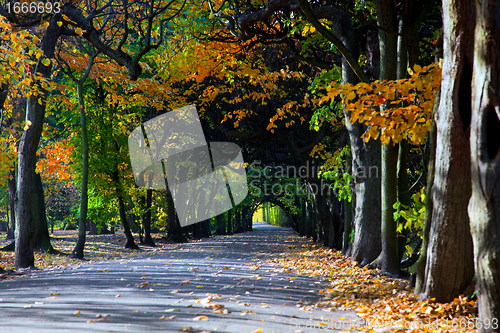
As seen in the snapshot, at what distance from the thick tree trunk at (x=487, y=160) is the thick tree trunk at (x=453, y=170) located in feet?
3.42

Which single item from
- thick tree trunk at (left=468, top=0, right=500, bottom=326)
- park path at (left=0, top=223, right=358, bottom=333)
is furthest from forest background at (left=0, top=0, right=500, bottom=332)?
park path at (left=0, top=223, right=358, bottom=333)

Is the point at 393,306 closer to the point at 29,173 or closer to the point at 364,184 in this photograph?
the point at 364,184

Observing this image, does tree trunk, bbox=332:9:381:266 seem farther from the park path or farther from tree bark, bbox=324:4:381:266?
the park path

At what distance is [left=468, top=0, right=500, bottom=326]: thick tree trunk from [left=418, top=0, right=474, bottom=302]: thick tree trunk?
104cm

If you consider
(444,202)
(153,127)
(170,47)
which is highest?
(170,47)

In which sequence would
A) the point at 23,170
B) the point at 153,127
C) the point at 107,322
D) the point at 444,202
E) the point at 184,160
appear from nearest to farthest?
the point at 107,322
the point at 444,202
the point at 23,170
the point at 153,127
the point at 184,160

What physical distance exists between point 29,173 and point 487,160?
10040 mm

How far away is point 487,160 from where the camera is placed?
3328 mm

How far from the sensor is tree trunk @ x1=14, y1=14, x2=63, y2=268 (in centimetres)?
989

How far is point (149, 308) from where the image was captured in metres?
5.04

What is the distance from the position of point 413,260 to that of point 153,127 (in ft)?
50.7

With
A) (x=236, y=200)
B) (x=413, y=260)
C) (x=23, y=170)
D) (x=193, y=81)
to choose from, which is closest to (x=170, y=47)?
(x=193, y=81)

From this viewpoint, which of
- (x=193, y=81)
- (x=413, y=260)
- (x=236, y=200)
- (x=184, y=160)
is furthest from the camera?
(x=236, y=200)

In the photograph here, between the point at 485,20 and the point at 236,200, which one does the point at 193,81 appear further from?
the point at 236,200
